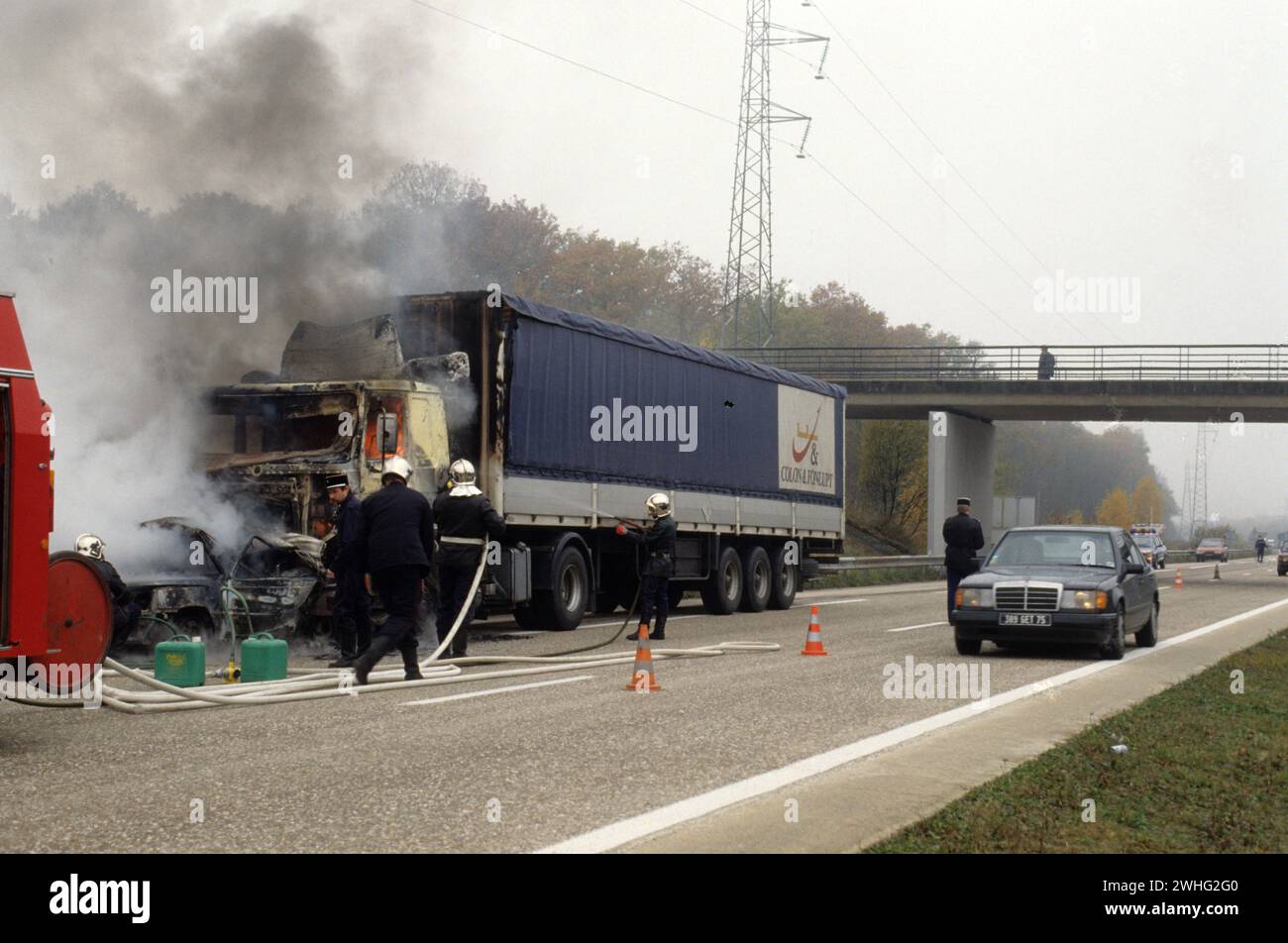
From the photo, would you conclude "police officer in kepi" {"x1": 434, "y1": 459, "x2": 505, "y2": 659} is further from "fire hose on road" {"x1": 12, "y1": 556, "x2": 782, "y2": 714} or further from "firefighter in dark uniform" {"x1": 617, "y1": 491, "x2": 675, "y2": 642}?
"firefighter in dark uniform" {"x1": 617, "y1": 491, "x2": 675, "y2": 642}

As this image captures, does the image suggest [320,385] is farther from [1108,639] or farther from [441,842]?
[441,842]

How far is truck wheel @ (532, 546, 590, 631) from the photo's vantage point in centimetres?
1877

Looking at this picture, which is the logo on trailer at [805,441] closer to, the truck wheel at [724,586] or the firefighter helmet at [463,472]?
the truck wheel at [724,586]

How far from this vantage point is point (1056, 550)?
17.1 m

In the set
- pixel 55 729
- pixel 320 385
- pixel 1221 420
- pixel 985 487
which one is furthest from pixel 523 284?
pixel 55 729

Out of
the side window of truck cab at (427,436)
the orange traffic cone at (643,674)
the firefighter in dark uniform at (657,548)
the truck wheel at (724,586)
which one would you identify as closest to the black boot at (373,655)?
the orange traffic cone at (643,674)

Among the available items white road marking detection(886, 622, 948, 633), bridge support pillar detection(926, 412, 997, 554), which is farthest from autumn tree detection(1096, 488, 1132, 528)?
white road marking detection(886, 622, 948, 633)

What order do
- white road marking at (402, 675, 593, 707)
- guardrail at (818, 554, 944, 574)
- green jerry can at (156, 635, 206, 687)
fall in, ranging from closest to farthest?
white road marking at (402, 675, 593, 707) → green jerry can at (156, 635, 206, 687) → guardrail at (818, 554, 944, 574)

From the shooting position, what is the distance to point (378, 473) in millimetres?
15922

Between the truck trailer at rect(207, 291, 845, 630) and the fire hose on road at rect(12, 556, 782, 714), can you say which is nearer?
the fire hose on road at rect(12, 556, 782, 714)

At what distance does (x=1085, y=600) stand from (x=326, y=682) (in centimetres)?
814

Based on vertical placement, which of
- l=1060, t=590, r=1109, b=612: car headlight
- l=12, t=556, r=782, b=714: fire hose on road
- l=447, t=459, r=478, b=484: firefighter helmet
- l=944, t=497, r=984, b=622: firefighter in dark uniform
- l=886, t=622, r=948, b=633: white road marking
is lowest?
l=886, t=622, r=948, b=633: white road marking

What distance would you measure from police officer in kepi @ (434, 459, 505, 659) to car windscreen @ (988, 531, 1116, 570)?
20.2 ft
